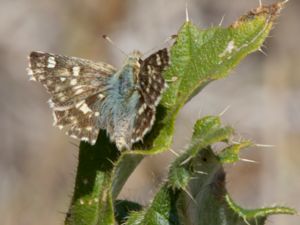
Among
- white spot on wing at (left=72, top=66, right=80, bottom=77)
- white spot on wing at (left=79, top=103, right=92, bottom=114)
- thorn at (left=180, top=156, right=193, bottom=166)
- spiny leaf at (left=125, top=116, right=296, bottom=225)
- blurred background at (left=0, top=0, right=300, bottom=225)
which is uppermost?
blurred background at (left=0, top=0, right=300, bottom=225)

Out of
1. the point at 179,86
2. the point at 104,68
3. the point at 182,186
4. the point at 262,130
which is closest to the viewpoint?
the point at 182,186

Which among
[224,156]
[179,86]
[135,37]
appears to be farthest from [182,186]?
[135,37]

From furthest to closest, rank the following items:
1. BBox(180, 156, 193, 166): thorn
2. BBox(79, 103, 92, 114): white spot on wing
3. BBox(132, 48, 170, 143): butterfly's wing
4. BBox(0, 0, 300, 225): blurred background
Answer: BBox(0, 0, 300, 225): blurred background, BBox(79, 103, 92, 114): white spot on wing, BBox(132, 48, 170, 143): butterfly's wing, BBox(180, 156, 193, 166): thorn

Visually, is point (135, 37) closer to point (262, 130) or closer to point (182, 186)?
point (262, 130)

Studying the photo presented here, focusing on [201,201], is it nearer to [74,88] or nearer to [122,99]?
[122,99]

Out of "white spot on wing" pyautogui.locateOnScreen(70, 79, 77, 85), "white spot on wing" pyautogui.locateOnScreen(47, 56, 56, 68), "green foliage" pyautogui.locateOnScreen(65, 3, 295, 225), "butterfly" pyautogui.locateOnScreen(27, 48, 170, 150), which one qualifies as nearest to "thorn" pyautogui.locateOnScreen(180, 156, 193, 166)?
"green foliage" pyautogui.locateOnScreen(65, 3, 295, 225)

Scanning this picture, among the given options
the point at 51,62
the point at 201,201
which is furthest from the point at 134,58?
the point at 201,201

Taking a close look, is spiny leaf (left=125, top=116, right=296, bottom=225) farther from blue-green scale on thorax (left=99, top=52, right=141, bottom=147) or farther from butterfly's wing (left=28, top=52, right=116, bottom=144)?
butterfly's wing (left=28, top=52, right=116, bottom=144)

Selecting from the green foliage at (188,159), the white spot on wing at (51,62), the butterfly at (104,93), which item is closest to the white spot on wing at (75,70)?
the butterfly at (104,93)
